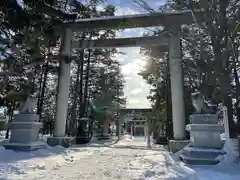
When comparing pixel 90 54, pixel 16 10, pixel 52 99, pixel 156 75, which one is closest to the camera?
pixel 16 10

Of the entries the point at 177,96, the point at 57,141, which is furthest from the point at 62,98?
the point at 177,96

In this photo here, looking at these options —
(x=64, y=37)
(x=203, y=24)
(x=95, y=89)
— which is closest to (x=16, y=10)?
(x=64, y=37)

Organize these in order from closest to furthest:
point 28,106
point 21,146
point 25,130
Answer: point 21,146, point 25,130, point 28,106

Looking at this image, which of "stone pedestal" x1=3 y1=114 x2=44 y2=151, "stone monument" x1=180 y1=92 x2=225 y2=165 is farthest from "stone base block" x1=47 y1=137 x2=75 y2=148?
"stone monument" x1=180 y1=92 x2=225 y2=165

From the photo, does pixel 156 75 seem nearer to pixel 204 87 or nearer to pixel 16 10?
pixel 204 87

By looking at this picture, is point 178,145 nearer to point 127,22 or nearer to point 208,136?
point 208,136

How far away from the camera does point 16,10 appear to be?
7.21m

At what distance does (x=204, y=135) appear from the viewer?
23.8 feet

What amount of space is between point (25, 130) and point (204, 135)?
6.58m

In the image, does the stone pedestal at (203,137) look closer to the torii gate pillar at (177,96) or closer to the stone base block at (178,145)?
the stone base block at (178,145)

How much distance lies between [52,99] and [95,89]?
441 centimetres

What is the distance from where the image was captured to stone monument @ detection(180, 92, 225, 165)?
22.2 feet

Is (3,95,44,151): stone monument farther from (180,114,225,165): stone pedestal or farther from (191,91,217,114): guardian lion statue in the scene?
(191,91,217,114): guardian lion statue

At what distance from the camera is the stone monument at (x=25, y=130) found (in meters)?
8.95
